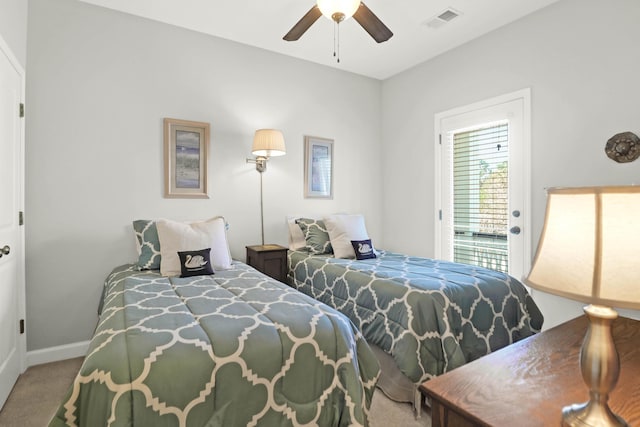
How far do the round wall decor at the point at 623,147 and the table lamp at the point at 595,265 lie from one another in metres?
2.28

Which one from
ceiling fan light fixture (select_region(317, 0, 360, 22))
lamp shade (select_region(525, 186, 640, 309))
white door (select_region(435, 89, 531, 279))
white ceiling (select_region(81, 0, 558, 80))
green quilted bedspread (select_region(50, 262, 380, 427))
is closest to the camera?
lamp shade (select_region(525, 186, 640, 309))

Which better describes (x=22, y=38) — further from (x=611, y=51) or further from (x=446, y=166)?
(x=611, y=51)

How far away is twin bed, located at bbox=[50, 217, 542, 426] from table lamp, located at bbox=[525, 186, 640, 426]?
95 centimetres

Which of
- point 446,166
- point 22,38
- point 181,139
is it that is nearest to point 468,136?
point 446,166

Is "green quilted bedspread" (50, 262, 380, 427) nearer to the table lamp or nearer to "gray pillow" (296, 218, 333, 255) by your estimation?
the table lamp

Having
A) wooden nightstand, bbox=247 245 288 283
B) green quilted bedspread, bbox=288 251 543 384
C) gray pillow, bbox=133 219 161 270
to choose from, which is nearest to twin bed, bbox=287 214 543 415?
green quilted bedspread, bbox=288 251 543 384

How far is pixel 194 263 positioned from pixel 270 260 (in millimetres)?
817

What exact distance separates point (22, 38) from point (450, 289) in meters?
3.41

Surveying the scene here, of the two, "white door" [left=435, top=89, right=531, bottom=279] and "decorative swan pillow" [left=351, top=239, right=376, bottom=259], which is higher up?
"white door" [left=435, top=89, right=531, bottom=279]

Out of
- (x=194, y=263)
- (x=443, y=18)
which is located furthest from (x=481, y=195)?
(x=194, y=263)

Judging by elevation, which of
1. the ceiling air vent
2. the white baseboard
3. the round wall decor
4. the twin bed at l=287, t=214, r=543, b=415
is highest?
the ceiling air vent

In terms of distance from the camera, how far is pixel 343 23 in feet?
10.1

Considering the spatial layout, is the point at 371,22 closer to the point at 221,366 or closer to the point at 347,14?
the point at 347,14

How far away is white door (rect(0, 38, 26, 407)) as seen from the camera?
6.83 ft
